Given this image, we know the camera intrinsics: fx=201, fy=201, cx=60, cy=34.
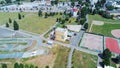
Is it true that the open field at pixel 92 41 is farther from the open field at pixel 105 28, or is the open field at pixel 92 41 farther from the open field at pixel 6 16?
the open field at pixel 6 16

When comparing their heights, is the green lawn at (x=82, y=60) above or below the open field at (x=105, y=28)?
below

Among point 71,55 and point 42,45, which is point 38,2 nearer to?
point 42,45

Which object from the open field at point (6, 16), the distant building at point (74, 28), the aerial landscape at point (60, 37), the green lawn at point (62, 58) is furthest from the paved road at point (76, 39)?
the open field at point (6, 16)

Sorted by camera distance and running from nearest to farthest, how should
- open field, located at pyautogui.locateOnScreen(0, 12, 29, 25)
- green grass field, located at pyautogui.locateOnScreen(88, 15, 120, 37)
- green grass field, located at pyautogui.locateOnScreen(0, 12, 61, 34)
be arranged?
green grass field, located at pyautogui.locateOnScreen(88, 15, 120, 37), green grass field, located at pyautogui.locateOnScreen(0, 12, 61, 34), open field, located at pyautogui.locateOnScreen(0, 12, 29, 25)

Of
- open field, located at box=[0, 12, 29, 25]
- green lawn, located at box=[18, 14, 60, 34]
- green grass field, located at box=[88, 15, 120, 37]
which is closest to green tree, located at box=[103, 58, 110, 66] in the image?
green grass field, located at box=[88, 15, 120, 37]

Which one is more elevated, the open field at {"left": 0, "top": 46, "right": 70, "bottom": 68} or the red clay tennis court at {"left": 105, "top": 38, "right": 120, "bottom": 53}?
the red clay tennis court at {"left": 105, "top": 38, "right": 120, "bottom": 53}

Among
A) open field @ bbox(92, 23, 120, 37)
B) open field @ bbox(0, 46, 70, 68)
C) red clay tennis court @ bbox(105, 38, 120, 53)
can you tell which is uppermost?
open field @ bbox(92, 23, 120, 37)

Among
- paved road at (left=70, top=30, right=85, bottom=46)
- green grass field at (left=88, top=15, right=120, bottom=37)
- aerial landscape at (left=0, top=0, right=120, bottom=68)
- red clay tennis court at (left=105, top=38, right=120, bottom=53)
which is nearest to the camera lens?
aerial landscape at (left=0, top=0, right=120, bottom=68)

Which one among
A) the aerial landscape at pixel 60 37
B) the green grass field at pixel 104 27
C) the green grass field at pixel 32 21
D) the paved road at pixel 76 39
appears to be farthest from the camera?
the green grass field at pixel 32 21

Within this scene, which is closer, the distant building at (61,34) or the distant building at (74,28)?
the distant building at (61,34)

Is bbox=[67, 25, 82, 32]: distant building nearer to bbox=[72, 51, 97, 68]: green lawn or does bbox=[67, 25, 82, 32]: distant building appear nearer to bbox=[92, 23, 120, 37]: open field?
bbox=[92, 23, 120, 37]: open field
